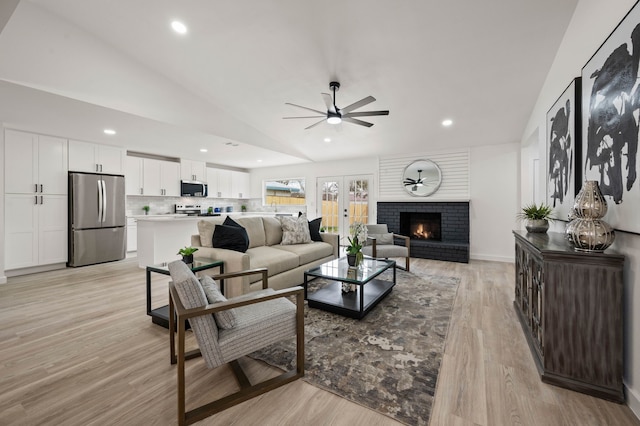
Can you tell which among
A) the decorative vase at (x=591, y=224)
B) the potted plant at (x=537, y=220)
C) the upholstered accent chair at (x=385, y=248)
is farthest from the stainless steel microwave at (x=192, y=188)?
the decorative vase at (x=591, y=224)

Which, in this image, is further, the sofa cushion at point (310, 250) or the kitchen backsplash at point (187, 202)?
the kitchen backsplash at point (187, 202)

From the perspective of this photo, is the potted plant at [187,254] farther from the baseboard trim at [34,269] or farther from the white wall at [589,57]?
the baseboard trim at [34,269]

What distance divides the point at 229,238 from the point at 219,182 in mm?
5544

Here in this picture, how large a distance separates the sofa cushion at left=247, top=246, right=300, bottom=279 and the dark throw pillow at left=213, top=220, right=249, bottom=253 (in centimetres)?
22

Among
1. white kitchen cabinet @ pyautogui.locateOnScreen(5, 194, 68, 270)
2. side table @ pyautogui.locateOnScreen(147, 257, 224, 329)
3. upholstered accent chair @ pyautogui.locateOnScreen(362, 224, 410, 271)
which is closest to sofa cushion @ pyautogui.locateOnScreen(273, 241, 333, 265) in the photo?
upholstered accent chair @ pyautogui.locateOnScreen(362, 224, 410, 271)

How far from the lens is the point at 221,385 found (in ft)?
5.54

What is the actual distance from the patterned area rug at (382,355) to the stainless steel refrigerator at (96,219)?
15.5 feet

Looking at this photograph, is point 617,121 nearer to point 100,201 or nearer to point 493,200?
point 493,200

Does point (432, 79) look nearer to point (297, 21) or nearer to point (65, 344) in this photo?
point (297, 21)

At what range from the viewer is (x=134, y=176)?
6055 mm

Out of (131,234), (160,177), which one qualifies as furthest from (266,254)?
(160,177)

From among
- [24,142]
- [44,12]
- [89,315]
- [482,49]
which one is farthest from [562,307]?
[24,142]

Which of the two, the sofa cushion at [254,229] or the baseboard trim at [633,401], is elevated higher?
the sofa cushion at [254,229]

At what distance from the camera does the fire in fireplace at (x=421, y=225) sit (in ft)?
19.3
